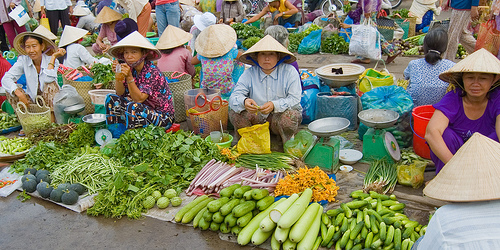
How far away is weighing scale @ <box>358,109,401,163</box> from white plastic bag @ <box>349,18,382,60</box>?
10.9 ft

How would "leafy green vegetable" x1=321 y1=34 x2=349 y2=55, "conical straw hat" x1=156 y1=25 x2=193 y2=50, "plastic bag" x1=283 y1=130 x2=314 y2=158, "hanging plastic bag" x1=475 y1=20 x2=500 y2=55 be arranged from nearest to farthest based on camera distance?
"plastic bag" x1=283 y1=130 x2=314 y2=158, "hanging plastic bag" x1=475 y1=20 x2=500 y2=55, "conical straw hat" x1=156 y1=25 x2=193 y2=50, "leafy green vegetable" x1=321 y1=34 x2=349 y2=55

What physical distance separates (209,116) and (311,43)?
4848 millimetres

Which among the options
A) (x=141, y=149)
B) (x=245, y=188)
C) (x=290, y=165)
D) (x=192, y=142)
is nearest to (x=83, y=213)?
(x=141, y=149)

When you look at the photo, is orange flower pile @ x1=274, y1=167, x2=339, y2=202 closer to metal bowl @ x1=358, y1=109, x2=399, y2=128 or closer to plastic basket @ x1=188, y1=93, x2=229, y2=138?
metal bowl @ x1=358, y1=109, x2=399, y2=128

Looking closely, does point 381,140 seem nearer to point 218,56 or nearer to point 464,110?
point 464,110

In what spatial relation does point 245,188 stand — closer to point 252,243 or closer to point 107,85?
point 252,243

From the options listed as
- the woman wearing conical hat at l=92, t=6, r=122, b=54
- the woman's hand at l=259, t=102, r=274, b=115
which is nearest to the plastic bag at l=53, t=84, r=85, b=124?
the woman wearing conical hat at l=92, t=6, r=122, b=54

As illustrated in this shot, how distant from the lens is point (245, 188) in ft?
10.7

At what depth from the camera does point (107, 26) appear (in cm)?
746

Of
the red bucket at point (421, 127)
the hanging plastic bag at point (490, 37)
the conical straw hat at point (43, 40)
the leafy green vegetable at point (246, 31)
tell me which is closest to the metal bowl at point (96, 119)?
the conical straw hat at point (43, 40)

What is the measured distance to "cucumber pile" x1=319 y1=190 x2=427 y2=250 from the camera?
2.72 metres

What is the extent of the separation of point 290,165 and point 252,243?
1.12 m

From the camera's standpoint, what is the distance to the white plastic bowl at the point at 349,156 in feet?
13.2

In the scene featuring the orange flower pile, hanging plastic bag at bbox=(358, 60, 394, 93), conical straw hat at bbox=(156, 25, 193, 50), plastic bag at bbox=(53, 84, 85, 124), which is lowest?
the orange flower pile
